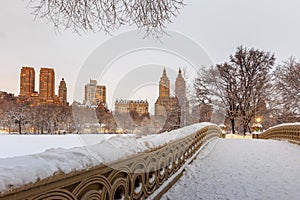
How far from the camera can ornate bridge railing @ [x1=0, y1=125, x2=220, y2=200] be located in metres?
1.48

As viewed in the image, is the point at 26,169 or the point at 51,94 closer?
the point at 26,169

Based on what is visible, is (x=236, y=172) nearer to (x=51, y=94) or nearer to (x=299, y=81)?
(x=299, y=81)

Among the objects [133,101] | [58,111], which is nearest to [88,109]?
[133,101]

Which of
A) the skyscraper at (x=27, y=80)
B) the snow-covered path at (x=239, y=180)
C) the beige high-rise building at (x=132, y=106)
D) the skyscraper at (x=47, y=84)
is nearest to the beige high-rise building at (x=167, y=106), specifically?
the beige high-rise building at (x=132, y=106)

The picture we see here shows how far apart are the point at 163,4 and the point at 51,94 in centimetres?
3572

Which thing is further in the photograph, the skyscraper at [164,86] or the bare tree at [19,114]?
the bare tree at [19,114]

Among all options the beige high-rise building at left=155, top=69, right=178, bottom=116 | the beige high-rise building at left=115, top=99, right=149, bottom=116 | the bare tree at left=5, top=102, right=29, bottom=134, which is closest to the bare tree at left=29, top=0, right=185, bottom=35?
the beige high-rise building at left=115, top=99, right=149, bottom=116

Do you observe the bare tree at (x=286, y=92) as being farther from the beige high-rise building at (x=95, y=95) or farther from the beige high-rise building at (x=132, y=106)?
the beige high-rise building at (x=95, y=95)

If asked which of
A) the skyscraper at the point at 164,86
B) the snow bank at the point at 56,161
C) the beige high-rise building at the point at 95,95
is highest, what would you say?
the skyscraper at the point at 164,86

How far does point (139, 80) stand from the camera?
47.6ft

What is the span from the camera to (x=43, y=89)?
131 feet

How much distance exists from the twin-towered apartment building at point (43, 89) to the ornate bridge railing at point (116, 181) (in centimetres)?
3372

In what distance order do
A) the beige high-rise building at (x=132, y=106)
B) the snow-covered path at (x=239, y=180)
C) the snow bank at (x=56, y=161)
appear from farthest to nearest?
the beige high-rise building at (x=132, y=106) → the snow-covered path at (x=239, y=180) → the snow bank at (x=56, y=161)

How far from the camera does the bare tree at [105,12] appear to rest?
4207 millimetres
